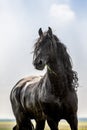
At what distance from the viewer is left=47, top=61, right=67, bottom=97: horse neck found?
13.0 m

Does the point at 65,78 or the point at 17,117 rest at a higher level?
the point at 65,78

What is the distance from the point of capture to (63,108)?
42.7ft

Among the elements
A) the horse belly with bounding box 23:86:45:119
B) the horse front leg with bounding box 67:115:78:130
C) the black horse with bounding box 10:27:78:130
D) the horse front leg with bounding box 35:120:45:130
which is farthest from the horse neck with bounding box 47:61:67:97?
the horse front leg with bounding box 35:120:45:130

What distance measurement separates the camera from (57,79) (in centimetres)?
1311

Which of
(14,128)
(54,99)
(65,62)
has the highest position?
(65,62)

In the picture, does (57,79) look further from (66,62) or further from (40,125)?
(40,125)

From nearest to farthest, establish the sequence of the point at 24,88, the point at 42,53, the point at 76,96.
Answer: the point at 42,53 → the point at 76,96 → the point at 24,88

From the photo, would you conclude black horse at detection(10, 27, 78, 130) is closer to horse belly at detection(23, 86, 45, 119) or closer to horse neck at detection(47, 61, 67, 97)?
horse neck at detection(47, 61, 67, 97)

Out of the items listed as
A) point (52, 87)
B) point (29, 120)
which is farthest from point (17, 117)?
point (52, 87)

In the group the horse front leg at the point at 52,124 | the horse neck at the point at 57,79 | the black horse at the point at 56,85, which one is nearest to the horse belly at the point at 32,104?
the black horse at the point at 56,85

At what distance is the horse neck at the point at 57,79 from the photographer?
13.0 meters

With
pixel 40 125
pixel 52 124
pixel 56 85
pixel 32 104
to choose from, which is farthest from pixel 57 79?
pixel 40 125

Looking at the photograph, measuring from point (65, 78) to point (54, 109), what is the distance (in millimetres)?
828

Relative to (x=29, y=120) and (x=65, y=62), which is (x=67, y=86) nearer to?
(x=65, y=62)
